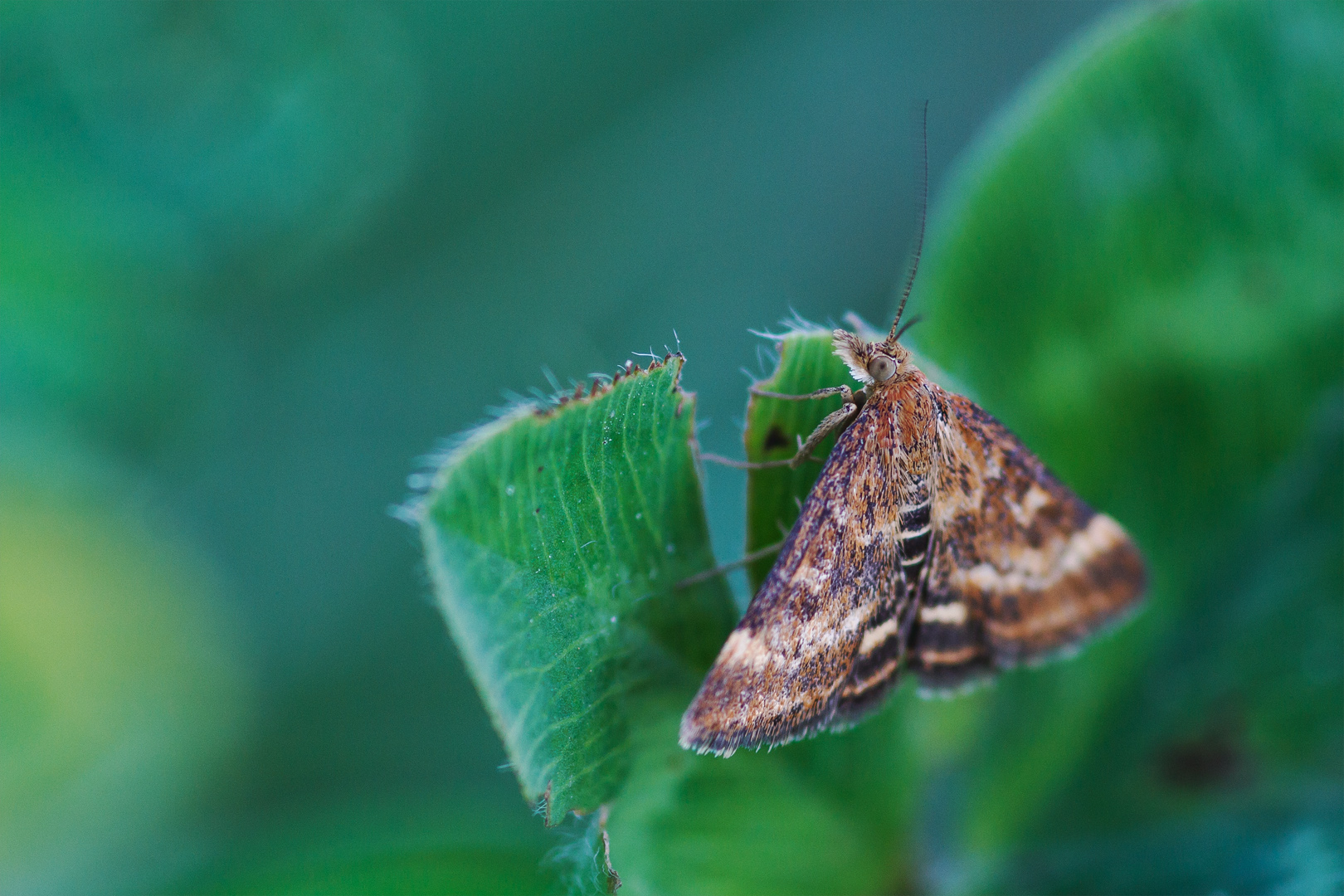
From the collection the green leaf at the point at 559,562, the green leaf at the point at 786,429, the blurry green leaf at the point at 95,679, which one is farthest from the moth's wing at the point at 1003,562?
the blurry green leaf at the point at 95,679

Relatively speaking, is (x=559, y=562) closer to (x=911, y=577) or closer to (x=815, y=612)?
(x=815, y=612)

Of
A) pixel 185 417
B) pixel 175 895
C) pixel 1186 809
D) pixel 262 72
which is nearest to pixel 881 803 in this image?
pixel 1186 809

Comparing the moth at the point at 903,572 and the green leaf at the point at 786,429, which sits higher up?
the green leaf at the point at 786,429

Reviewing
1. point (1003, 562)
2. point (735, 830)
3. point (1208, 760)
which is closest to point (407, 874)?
point (735, 830)

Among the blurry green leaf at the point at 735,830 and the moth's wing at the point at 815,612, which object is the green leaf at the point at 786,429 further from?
the blurry green leaf at the point at 735,830

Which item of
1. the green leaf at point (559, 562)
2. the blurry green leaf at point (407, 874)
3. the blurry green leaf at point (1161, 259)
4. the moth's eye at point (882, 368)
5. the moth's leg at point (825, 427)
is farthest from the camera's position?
the blurry green leaf at point (407, 874)

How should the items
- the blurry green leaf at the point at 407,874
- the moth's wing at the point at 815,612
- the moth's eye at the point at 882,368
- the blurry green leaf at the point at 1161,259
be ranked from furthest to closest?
the blurry green leaf at the point at 407,874
the blurry green leaf at the point at 1161,259
the moth's eye at the point at 882,368
the moth's wing at the point at 815,612

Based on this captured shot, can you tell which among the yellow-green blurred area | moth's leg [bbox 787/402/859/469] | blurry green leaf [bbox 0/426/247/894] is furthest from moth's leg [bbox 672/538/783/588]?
blurry green leaf [bbox 0/426/247/894]

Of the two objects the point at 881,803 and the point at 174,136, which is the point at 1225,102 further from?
the point at 174,136
